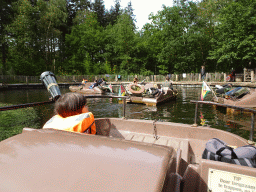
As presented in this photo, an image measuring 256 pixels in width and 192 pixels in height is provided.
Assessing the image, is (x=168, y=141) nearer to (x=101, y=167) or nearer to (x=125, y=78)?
(x=101, y=167)

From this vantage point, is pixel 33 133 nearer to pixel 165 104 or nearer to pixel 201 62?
pixel 165 104

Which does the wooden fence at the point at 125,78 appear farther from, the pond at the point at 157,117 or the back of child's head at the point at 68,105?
the back of child's head at the point at 68,105

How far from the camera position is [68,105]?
196 cm

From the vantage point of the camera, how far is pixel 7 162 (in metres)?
1.19

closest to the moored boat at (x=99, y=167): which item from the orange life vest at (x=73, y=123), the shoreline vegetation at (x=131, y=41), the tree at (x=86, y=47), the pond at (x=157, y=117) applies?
the orange life vest at (x=73, y=123)

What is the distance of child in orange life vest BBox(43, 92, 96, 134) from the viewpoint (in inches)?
69.5

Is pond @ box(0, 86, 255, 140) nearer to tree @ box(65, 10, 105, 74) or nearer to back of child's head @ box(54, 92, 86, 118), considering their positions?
back of child's head @ box(54, 92, 86, 118)

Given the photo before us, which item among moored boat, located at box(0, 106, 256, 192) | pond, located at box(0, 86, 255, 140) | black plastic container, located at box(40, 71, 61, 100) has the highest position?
black plastic container, located at box(40, 71, 61, 100)

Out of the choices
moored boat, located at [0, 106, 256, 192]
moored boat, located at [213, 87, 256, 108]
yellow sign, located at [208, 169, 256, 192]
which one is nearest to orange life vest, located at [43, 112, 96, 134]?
moored boat, located at [0, 106, 256, 192]

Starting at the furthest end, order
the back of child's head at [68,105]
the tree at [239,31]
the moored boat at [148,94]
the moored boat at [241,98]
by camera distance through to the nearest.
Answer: the tree at [239,31]
the moored boat at [148,94]
the moored boat at [241,98]
the back of child's head at [68,105]

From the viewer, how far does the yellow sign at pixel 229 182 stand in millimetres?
1231

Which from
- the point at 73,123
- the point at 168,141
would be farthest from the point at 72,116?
the point at 168,141

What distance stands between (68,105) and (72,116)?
17cm

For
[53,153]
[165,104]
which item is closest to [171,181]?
[53,153]
